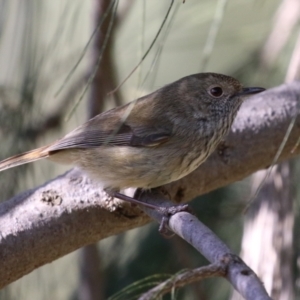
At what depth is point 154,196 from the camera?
2.79 m

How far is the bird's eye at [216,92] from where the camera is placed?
10.7 feet

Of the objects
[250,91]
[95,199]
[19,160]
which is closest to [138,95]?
[95,199]

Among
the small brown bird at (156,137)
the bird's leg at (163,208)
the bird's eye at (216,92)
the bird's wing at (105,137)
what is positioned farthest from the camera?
the bird's eye at (216,92)

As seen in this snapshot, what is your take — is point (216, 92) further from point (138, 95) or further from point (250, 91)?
point (138, 95)

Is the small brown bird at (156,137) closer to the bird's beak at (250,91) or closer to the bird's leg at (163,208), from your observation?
the bird's beak at (250,91)

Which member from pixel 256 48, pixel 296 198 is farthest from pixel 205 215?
pixel 256 48

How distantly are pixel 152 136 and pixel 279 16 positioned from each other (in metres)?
1.19

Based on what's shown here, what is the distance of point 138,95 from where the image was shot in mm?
2814

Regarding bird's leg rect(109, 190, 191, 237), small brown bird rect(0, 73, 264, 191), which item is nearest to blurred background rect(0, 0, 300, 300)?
small brown bird rect(0, 73, 264, 191)

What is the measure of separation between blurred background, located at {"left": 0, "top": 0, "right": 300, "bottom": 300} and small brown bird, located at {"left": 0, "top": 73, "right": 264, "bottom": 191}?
0.23m

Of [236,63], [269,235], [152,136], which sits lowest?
[269,235]

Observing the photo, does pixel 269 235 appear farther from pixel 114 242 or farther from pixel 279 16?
pixel 279 16

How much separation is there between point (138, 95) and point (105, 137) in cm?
42

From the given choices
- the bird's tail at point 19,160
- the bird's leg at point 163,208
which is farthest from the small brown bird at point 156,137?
the bird's leg at point 163,208
